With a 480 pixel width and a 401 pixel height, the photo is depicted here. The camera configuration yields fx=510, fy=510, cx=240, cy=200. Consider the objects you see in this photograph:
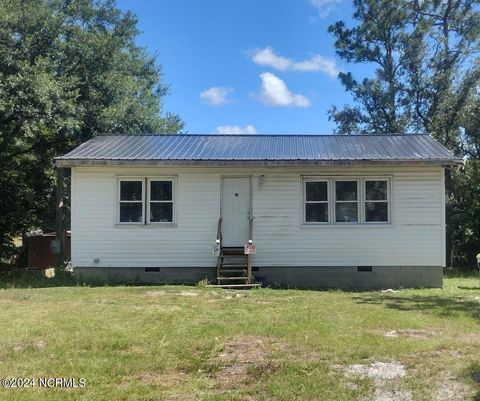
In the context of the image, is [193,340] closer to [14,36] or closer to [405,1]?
[14,36]

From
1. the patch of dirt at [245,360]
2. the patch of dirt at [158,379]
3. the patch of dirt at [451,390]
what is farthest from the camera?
the patch of dirt at [245,360]

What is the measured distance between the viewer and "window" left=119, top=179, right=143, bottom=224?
13039 mm

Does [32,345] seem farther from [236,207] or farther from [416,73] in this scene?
[416,73]

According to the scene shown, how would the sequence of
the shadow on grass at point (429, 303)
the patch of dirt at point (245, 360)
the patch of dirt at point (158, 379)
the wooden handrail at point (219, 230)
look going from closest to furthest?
1. the patch of dirt at point (158, 379)
2. the patch of dirt at point (245, 360)
3. the shadow on grass at point (429, 303)
4. the wooden handrail at point (219, 230)

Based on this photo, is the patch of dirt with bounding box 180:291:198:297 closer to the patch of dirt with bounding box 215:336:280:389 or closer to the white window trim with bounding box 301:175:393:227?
the white window trim with bounding box 301:175:393:227

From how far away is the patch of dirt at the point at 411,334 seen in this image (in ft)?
22.0

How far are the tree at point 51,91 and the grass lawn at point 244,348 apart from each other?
6.80 m

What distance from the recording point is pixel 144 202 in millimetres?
13016

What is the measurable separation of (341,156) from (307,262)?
9.12 ft

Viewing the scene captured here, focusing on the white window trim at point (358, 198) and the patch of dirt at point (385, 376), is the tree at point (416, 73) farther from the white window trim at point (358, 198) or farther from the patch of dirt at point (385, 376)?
the patch of dirt at point (385, 376)

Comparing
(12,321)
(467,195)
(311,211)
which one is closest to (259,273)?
(311,211)

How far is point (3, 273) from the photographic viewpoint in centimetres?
1560

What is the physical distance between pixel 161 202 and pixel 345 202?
4.69 metres

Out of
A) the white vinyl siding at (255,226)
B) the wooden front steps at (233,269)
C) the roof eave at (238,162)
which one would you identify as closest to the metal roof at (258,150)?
the roof eave at (238,162)
